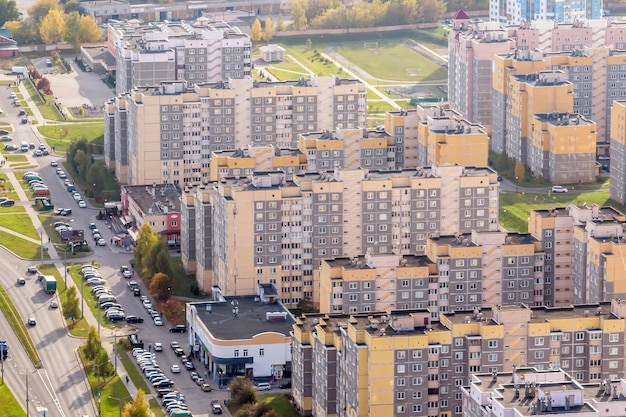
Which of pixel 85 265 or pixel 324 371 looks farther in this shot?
pixel 85 265

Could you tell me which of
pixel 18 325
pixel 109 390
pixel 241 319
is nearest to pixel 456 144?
pixel 241 319

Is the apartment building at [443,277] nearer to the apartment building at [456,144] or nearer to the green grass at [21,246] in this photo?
the apartment building at [456,144]

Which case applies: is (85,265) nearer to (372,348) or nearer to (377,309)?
(377,309)

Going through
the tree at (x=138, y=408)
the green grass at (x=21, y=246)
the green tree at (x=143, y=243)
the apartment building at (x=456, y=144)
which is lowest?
the tree at (x=138, y=408)

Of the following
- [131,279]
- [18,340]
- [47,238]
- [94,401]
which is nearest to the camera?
[94,401]

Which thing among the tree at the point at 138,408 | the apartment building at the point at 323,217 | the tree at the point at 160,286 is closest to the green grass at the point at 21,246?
the tree at the point at 160,286

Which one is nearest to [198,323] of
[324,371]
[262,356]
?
[262,356]

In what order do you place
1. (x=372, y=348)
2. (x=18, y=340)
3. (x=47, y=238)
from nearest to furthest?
(x=372, y=348) < (x=18, y=340) < (x=47, y=238)
